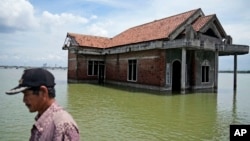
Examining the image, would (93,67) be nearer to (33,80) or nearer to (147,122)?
(147,122)

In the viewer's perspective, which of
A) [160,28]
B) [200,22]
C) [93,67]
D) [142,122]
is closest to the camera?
[142,122]

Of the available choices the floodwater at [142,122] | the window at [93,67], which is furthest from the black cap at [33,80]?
the window at [93,67]

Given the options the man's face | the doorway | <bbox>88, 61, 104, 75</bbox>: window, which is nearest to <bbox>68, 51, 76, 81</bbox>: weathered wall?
<bbox>88, 61, 104, 75</bbox>: window

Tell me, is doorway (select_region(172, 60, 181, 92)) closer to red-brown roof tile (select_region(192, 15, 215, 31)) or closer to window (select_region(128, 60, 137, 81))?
red-brown roof tile (select_region(192, 15, 215, 31))

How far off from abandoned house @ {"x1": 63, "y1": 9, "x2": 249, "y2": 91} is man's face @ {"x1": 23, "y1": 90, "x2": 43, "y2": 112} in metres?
17.1

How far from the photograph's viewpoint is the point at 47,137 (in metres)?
2.03

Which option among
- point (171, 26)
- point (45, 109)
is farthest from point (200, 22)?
point (45, 109)

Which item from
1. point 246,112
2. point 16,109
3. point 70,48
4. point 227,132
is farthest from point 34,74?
point 70,48

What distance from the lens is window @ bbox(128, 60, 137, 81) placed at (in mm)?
24188

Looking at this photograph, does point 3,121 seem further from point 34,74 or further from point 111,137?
point 34,74

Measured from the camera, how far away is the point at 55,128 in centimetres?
203

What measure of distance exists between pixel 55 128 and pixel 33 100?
1.00ft

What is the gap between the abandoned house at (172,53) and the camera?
20.3 metres

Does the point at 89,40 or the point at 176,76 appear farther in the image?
the point at 89,40
